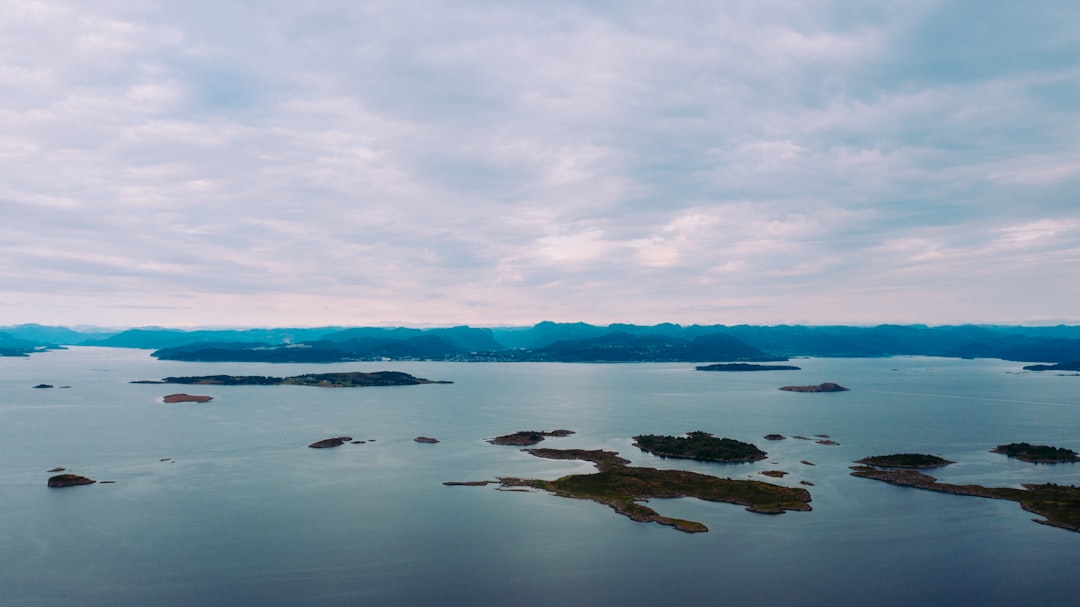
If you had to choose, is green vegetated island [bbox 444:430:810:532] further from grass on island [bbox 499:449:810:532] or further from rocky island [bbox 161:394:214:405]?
rocky island [bbox 161:394:214:405]

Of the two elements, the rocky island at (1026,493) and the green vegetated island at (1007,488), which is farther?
the green vegetated island at (1007,488)

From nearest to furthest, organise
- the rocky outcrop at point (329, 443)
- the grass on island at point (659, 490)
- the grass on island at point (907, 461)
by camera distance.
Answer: the grass on island at point (659, 490) < the grass on island at point (907, 461) < the rocky outcrop at point (329, 443)

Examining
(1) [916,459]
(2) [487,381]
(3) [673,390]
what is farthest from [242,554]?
(2) [487,381]

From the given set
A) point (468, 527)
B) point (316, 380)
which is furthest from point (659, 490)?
point (316, 380)

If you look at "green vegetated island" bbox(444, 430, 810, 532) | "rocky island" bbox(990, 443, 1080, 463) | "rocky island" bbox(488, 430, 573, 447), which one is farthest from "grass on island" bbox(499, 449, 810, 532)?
"rocky island" bbox(990, 443, 1080, 463)

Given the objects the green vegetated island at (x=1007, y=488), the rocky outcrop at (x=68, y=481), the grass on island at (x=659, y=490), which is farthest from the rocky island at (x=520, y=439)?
the rocky outcrop at (x=68, y=481)

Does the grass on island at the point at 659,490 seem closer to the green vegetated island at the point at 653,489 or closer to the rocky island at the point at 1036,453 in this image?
the green vegetated island at the point at 653,489

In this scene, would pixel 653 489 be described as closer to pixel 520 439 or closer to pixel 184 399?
pixel 520 439
